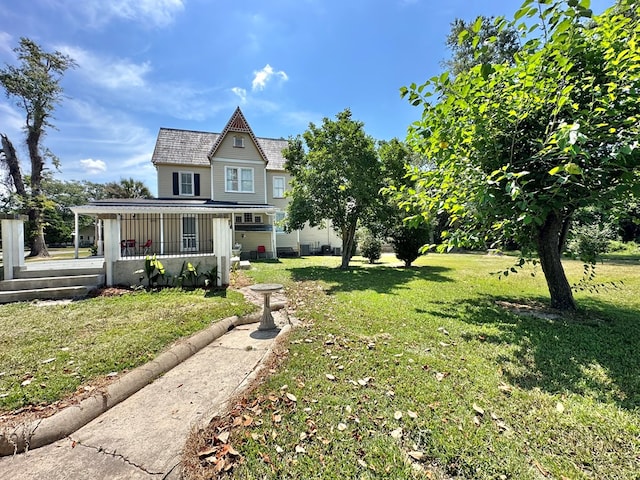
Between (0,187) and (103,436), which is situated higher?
(0,187)

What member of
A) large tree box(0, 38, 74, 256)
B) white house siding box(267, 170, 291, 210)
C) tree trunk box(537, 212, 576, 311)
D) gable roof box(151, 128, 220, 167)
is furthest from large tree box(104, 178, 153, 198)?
tree trunk box(537, 212, 576, 311)

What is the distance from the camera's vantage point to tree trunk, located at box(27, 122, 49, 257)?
20641mm

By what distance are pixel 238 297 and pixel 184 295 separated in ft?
4.57

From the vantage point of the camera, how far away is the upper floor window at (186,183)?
19062 mm

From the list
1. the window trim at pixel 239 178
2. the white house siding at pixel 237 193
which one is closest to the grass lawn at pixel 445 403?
the white house siding at pixel 237 193

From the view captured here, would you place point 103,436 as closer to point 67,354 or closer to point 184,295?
point 67,354

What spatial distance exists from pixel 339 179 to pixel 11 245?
1110 cm

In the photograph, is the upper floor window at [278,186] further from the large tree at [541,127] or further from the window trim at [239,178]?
the large tree at [541,127]

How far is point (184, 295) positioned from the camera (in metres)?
7.27

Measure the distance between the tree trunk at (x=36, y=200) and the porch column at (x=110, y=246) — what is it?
19.3 m

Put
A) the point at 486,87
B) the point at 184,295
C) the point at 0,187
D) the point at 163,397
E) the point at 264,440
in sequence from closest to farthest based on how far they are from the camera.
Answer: the point at 264,440
the point at 163,397
the point at 486,87
the point at 184,295
the point at 0,187

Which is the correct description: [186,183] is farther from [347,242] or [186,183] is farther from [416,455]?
[416,455]

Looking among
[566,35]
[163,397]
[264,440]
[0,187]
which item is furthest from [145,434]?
[0,187]

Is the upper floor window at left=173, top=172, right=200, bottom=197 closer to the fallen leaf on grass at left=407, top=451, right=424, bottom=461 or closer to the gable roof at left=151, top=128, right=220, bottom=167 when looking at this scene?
the gable roof at left=151, top=128, right=220, bottom=167
